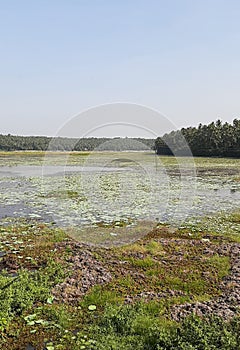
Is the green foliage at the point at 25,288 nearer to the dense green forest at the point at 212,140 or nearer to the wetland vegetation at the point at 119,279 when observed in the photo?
the wetland vegetation at the point at 119,279

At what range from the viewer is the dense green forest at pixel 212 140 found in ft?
226

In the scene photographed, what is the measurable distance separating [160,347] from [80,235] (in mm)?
7567

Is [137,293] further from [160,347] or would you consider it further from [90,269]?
[160,347]

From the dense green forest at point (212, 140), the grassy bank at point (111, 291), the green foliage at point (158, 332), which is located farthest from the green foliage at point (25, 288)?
the dense green forest at point (212, 140)

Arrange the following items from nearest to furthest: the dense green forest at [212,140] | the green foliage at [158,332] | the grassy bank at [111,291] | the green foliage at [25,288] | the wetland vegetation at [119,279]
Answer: the green foliage at [158,332] < the grassy bank at [111,291] < the wetland vegetation at [119,279] < the green foliage at [25,288] < the dense green forest at [212,140]

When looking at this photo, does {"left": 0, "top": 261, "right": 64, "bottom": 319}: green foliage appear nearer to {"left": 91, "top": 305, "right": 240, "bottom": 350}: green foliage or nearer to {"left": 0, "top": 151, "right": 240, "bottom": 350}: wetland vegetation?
{"left": 0, "top": 151, "right": 240, "bottom": 350}: wetland vegetation

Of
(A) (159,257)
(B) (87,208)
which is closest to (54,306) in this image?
(A) (159,257)

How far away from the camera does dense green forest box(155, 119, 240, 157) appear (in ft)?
226

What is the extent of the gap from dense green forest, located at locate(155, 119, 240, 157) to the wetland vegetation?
2018 inches

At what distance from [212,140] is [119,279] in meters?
69.8

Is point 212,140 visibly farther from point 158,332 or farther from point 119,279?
point 158,332

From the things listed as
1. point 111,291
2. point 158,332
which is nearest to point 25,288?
point 111,291

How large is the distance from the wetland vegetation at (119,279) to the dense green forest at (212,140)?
168ft

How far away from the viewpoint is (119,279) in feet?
27.0
